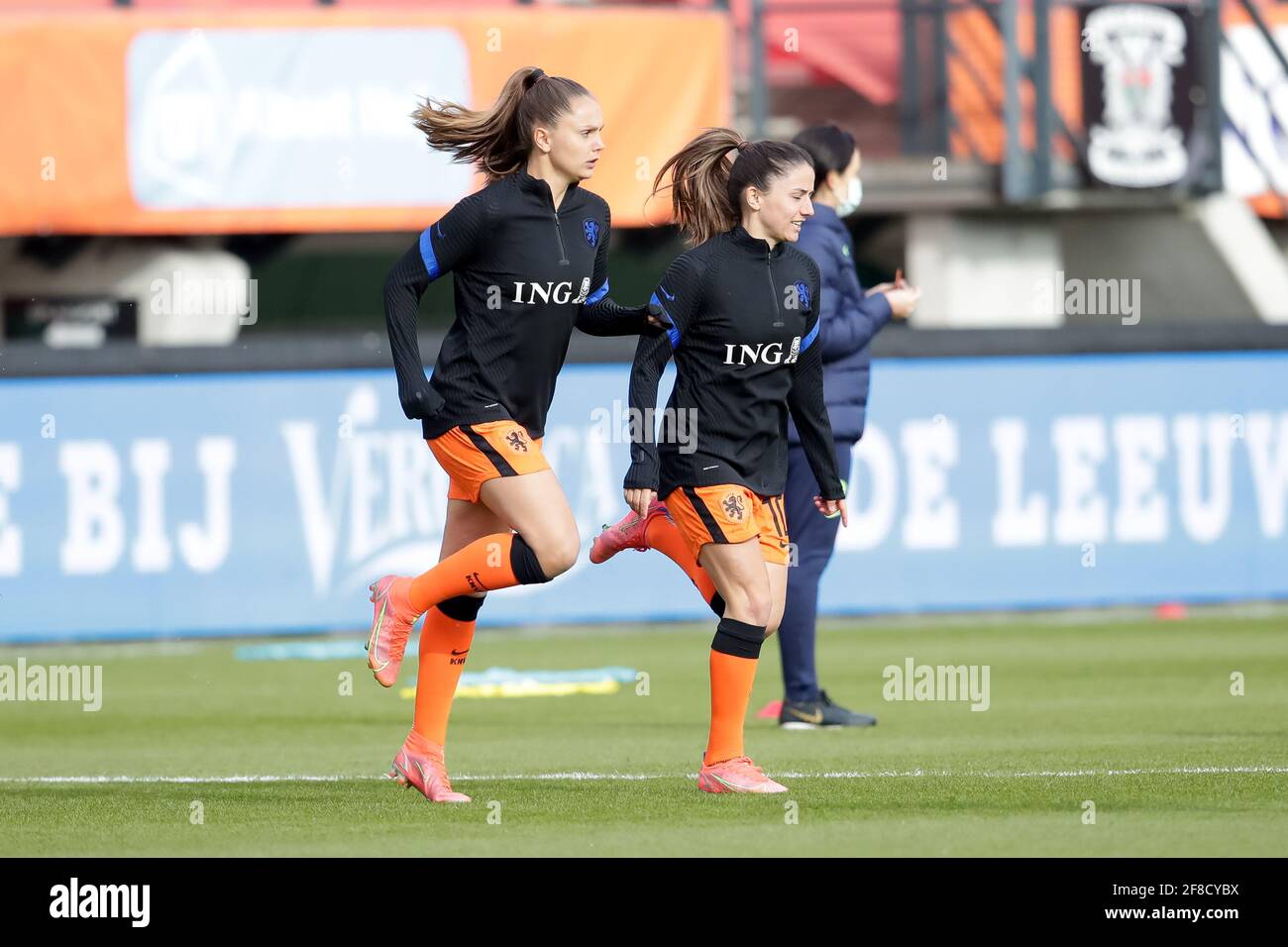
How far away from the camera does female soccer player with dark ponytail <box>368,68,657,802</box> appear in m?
6.44

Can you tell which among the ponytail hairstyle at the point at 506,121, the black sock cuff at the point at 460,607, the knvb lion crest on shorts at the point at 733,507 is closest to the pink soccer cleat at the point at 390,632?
the black sock cuff at the point at 460,607

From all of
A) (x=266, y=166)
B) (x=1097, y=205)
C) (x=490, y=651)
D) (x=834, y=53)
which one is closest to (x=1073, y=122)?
(x=1097, y=205)

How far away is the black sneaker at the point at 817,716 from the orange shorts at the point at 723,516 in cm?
204

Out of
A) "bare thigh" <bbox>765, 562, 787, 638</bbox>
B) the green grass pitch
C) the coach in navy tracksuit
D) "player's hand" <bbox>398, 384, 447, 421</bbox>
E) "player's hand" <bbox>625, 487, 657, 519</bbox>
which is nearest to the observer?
the green grass pitch

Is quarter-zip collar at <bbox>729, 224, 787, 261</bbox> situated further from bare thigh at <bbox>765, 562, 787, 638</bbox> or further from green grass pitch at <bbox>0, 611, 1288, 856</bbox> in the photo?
green grass pitch at <bbox>0, 611, 1288, 856</bbox>

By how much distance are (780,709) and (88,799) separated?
122 inches

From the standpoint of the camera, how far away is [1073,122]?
17.9m

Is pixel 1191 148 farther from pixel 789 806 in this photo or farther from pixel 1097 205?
pixel 789 806

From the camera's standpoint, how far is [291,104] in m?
16.8

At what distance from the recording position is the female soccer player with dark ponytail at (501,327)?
6441 millimetres

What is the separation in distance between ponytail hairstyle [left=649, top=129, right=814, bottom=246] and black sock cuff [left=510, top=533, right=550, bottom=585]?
4.02 ft

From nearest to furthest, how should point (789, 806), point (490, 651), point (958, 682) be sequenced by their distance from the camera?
point (789, 806) → point (958, 682) → point (490, 651)

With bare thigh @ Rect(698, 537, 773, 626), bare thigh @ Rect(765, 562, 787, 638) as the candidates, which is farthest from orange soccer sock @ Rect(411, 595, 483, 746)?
bare thigh @ Rect(765, 562, 787, 638)
